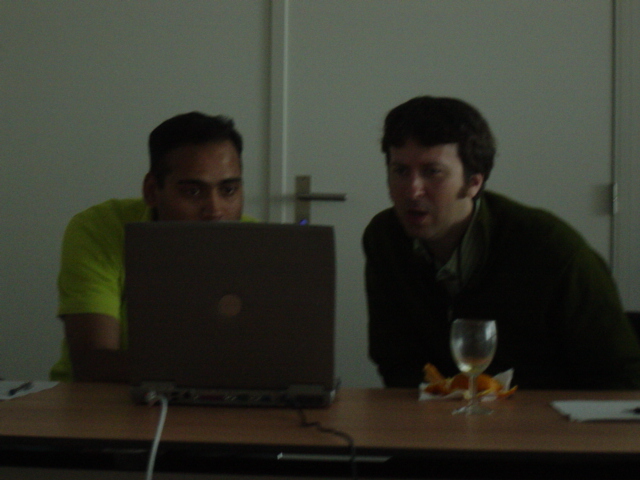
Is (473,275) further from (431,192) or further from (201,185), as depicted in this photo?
(201,185)

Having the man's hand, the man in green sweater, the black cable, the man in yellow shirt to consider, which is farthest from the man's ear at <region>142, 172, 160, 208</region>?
the black cable

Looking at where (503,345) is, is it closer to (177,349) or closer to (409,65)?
(177,349)

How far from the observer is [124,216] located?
188 centimetres

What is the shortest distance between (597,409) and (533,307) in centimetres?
49

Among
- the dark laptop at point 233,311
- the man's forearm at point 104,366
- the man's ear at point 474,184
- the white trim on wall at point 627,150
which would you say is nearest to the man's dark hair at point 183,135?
the man's forearm at point 104,366

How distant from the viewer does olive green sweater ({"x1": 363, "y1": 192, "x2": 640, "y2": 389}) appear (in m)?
1.60

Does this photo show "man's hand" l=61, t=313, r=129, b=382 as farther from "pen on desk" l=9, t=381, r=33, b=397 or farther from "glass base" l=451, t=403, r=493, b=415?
"glass base" l=451, t=403, r=493, b=415

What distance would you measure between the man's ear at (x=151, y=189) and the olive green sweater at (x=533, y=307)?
67 centimetres

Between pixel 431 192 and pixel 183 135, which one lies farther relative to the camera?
pixel 183 135

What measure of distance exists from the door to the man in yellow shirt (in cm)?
102

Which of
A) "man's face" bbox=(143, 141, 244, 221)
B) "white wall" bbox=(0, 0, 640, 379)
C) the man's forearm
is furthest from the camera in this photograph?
"white wall" bbox=(0, 0, 640, 379)

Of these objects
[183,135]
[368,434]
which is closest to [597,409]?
[368,434]

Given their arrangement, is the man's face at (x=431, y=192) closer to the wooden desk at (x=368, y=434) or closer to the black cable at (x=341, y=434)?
the wooden desk at (x=368, y=434)

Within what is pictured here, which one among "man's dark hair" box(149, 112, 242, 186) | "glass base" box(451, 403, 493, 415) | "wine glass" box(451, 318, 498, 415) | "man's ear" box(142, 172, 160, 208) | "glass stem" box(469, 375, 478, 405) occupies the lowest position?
"glass base" box(451, 403, 493, 415)
